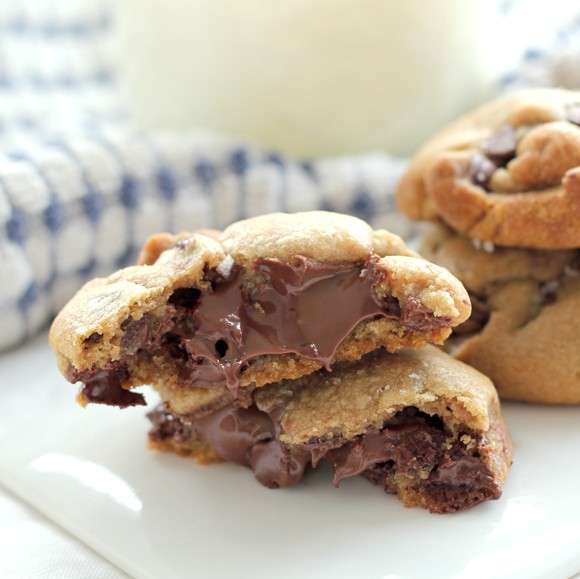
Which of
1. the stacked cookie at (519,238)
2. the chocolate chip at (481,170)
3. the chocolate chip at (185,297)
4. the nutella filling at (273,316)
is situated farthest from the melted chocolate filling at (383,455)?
the chocolate chip at (481,170)

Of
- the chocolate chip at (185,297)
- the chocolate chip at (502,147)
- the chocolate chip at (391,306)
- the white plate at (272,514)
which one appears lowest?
the white plate at (272,514)

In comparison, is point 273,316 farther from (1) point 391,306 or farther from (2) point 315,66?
(2) point 315,66

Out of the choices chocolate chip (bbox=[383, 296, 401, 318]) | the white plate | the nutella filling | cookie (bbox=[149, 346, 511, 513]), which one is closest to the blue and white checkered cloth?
the white plate

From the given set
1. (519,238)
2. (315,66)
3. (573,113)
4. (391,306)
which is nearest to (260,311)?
(391,306)

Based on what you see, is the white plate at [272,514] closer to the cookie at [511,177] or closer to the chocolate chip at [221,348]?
the chocolate chip at [221,348]

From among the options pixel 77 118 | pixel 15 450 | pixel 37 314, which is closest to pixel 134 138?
pixel 37 314

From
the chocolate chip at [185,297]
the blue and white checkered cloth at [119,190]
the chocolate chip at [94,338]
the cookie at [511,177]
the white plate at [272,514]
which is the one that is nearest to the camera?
the white plate at [272,514]
